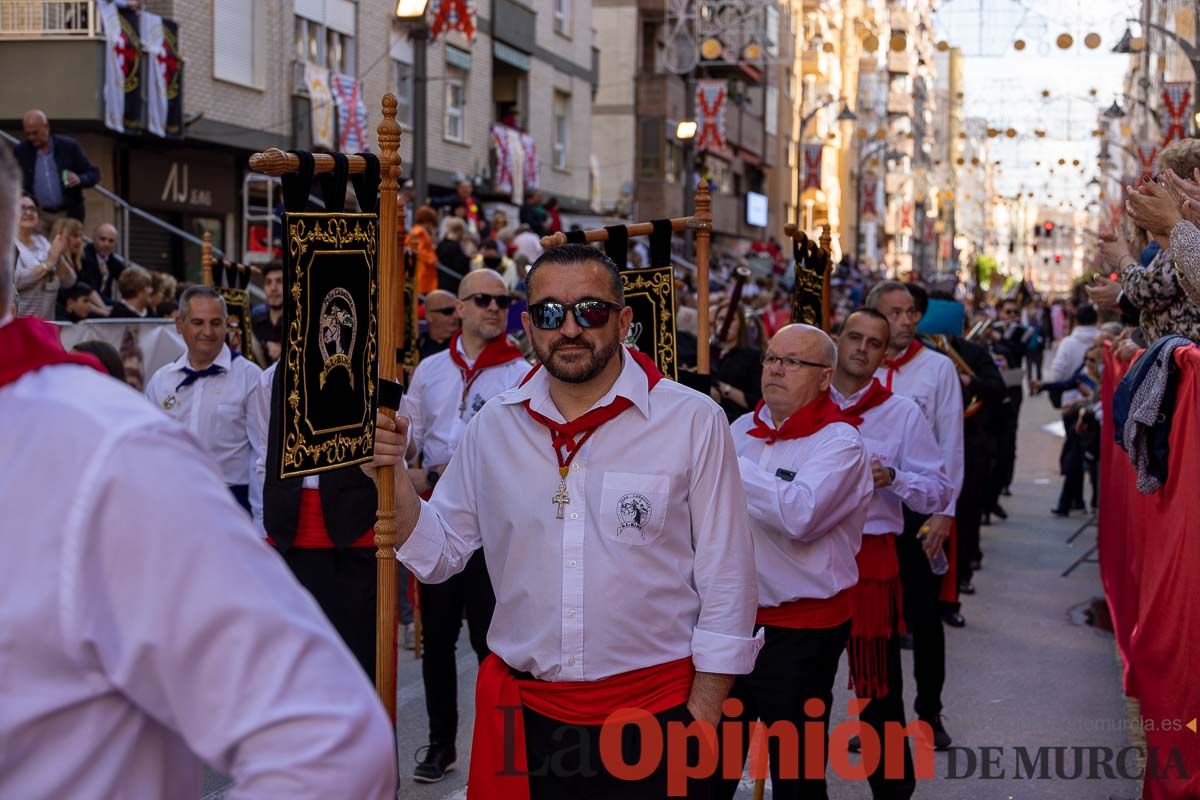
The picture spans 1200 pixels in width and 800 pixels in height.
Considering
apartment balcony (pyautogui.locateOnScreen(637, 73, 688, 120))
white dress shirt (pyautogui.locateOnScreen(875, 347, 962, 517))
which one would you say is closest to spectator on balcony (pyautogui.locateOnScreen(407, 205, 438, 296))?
white dress shirt (pyautogui.locateOnScreen(875, 347, 962, 517))

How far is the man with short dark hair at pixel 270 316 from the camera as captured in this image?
454 inches

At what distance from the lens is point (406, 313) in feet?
33.8

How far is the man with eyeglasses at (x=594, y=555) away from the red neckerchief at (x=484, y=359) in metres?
3.62

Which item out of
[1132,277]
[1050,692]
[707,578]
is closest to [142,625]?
[707,578]

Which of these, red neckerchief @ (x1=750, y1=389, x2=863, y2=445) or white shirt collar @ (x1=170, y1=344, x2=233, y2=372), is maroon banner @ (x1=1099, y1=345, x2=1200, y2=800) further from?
white shirt collar @ (x1=170, y1=344, x2=233, y2=372)

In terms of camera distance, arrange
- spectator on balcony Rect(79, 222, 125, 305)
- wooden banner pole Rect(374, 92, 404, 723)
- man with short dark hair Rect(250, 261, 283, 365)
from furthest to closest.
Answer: spectator on balcony Rect(79, 222, 125, 305) < man with short dark hair Rect(250, 261, 283, 365) < wooden banner pole Rect(374, 92, 404, 723)

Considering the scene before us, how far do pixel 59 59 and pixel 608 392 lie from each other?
15452 mm

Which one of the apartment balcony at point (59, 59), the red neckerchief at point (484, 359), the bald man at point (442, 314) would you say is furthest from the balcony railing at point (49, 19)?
the red neckerchief at point (484, 359)

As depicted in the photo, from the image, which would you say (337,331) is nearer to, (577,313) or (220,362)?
(577,313)

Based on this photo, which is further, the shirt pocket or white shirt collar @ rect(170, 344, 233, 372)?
white shirt collar @ rect(170, 344, 233, 372)

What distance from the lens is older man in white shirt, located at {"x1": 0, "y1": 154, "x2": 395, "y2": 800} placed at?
5.47 feet

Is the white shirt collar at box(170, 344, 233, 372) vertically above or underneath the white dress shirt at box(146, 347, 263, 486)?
above

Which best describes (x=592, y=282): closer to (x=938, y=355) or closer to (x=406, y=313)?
(x=938, y=355)

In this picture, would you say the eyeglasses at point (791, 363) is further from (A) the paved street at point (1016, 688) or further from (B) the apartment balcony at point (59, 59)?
(B) the apartment balcony at point (59, 59)
